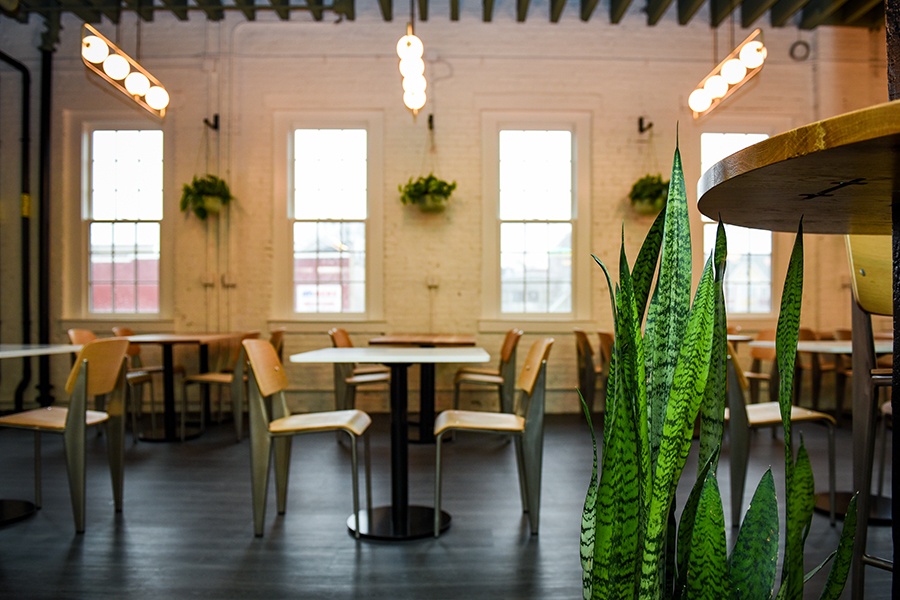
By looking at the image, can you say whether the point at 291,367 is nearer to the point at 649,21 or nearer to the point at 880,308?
the point at 649,21

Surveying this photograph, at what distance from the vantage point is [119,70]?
16.3ft

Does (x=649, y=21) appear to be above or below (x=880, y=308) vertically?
above

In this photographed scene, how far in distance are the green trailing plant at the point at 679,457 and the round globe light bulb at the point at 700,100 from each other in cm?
510

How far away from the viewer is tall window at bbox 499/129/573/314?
7.11 meters

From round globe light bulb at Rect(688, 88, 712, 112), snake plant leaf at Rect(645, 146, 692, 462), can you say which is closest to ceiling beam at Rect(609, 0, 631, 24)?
round globe light bulb at Rect(688, 88, 712, 112)

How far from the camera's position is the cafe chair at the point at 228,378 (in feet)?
17.9

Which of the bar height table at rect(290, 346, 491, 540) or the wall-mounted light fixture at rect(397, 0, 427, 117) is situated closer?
the bar height table at rect(290, 346, 491, 540)

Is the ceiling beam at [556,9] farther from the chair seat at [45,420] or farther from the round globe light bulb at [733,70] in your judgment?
the chair seat at [45,420]

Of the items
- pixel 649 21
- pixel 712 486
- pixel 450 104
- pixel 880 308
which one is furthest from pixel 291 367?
pixel 712 486

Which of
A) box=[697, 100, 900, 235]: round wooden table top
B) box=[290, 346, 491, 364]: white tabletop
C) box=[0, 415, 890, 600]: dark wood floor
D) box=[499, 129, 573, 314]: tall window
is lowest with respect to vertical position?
box=[0, 415, 890, 600]: dark wood floor

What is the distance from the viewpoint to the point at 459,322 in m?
7.01

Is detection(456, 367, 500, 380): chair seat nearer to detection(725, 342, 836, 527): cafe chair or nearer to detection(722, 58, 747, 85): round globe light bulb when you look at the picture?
detection(725, 342, 836, 527): cafe chair

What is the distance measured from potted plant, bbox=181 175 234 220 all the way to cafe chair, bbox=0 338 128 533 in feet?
11.5

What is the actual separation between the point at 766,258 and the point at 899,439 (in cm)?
700
